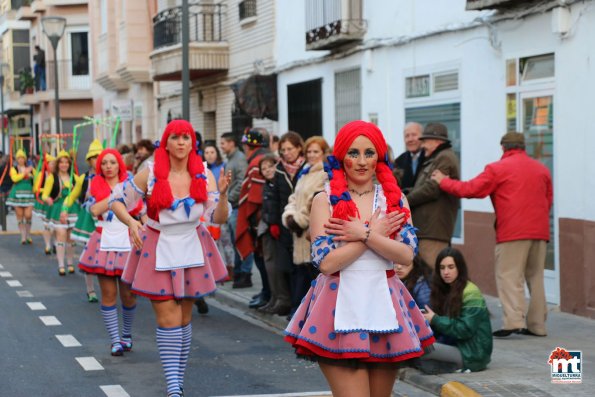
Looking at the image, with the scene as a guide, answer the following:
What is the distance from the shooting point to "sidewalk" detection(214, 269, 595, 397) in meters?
8.34

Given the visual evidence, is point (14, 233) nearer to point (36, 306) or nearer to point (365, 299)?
point (36, 306)

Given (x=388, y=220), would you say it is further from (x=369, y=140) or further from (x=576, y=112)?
(x=576, y=112)

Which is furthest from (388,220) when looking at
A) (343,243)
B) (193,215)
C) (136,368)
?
(136,368)

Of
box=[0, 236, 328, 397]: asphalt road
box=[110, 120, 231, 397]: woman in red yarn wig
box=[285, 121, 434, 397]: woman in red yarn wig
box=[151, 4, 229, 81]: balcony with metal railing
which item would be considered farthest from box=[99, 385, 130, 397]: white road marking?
box=[151, 4, 229, 81]: balcony with metal railing

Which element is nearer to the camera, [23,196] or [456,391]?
[456,391]

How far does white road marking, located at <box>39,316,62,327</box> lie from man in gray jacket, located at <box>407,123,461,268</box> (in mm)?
4081

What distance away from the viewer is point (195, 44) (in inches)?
1030

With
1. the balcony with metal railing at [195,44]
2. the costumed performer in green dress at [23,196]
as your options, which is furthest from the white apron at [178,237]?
the balcony with metal railing at [195,44]

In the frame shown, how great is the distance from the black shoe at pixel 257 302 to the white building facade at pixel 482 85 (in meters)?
2.69

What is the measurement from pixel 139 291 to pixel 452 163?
3798 mm

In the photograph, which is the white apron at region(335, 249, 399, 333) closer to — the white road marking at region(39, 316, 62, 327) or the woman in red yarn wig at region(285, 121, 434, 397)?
the woman in red yarn wig at region(285, 121, 434, 397)

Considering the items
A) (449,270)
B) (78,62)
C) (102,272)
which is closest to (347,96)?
(102,272)

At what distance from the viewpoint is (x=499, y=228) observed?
11234 mm

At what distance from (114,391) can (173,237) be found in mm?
1290
